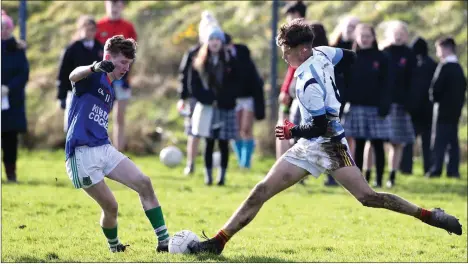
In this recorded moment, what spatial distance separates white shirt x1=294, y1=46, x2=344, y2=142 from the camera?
712 centimetres

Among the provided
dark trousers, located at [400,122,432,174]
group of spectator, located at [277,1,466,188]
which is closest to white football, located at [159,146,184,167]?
group of spectator, located at [277,1,466,188]

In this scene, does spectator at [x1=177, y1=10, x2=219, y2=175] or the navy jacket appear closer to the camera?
the navy jacket

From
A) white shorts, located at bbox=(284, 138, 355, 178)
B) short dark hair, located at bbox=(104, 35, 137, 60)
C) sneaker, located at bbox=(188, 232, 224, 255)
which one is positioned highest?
short dark hair, located at bbox=(104, 35, 137, 60)

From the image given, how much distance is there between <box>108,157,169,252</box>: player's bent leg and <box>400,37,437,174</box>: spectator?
7.57 meters

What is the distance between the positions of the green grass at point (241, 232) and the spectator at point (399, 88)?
23.9 inches

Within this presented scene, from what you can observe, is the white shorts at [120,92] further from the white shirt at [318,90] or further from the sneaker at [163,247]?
the white shirt at [318,90]

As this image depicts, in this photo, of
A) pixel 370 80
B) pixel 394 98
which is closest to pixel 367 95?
pixel 370 80

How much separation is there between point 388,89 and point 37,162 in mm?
5799

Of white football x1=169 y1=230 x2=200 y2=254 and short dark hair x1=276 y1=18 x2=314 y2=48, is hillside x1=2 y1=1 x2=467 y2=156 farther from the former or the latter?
short dark hair x1=276 y1=18 x2=314 y2=48

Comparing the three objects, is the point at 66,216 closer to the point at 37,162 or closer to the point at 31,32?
the point at 37,162

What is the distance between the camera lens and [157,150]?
17203 millimetres

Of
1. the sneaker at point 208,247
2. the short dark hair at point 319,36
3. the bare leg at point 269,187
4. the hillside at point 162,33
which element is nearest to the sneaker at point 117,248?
the sneaker at point 208,247

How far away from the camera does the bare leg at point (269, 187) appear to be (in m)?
7.39

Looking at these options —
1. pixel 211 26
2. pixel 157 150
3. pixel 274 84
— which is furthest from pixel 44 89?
pixel 211 26
